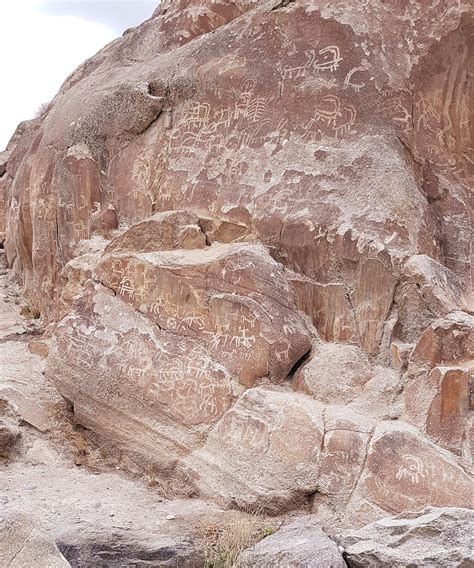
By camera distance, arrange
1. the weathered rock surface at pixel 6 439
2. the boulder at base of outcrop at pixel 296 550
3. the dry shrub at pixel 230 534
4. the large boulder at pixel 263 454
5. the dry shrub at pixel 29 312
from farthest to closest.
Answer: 1. the dry shrub at pixel 29 312
2. the weathered rock surface at pixel 6 439
3. the large boulder at pixel 263 454
4. the dry shrub at pixel 230 534
5. the boulder at base of outcrop at pixel 296 550

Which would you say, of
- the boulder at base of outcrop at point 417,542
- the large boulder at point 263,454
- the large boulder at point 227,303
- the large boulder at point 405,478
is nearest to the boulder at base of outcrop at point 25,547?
the boulder at base of outcrop at point 417,542

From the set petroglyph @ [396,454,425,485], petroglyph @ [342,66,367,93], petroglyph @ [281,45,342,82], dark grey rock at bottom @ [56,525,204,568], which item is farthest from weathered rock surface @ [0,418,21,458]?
petroglyph @ [342,66,367,93]

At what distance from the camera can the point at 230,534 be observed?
206 inches

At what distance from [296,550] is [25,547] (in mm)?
1559

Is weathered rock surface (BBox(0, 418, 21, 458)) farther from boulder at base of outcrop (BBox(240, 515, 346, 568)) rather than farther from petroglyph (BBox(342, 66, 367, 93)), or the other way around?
petroglyph (BBox(342, 66, 367, 93))

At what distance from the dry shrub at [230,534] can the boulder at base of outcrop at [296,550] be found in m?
0.15

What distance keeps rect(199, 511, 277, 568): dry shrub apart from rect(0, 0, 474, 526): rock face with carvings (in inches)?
6.8

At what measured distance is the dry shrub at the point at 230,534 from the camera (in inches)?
197

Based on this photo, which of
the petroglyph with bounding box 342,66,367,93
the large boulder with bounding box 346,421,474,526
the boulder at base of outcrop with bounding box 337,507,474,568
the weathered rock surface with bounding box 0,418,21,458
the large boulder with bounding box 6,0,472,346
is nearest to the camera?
the boulder at base of outcrop with bounding box 337,507,474,568

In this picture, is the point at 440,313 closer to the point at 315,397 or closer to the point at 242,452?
the point at 315,397

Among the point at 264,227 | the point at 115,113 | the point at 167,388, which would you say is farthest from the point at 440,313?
the point at 115,113

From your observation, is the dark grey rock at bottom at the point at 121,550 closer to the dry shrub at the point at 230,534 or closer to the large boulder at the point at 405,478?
the dry shrub at the point at 230,534

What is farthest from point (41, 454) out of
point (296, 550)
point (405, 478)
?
point (405, 478)

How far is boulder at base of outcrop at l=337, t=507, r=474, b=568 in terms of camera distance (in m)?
4.31
